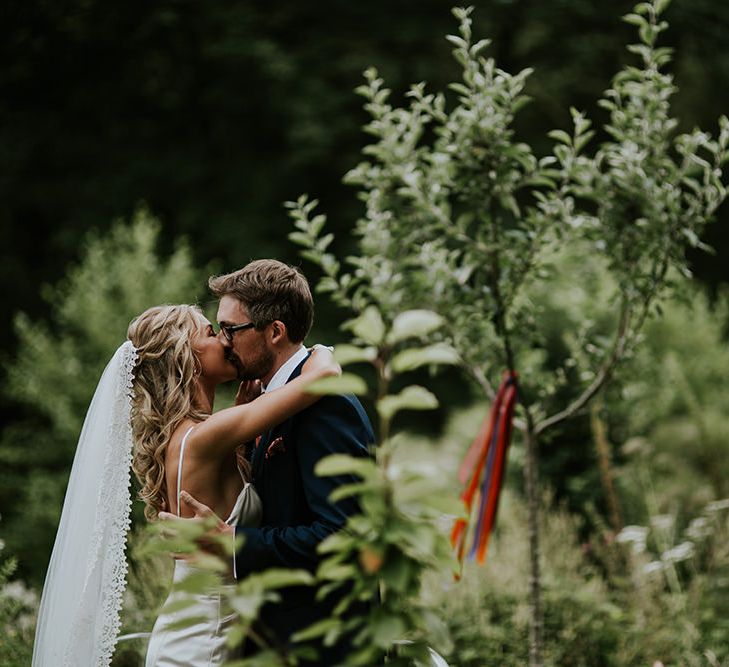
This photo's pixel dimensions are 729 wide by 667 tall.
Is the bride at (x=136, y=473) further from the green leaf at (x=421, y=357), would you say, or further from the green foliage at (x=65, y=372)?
the green foliage at (x=65, y=372)

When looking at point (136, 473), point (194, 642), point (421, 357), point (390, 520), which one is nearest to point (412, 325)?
point (421, 357)

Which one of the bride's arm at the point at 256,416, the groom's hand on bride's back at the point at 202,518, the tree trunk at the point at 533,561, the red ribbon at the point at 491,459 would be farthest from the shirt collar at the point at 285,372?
the tree trunk at the point at 533,561

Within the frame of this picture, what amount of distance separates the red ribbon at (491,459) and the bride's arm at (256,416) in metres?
1.31

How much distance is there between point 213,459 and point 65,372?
5016mm

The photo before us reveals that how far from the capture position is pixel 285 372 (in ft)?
9.08

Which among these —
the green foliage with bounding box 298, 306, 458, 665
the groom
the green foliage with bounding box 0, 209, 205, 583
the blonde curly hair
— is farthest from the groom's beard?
the green foliage with bounding box 0, 209, 205, 583

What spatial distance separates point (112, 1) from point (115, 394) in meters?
10.9

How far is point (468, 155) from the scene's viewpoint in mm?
3578

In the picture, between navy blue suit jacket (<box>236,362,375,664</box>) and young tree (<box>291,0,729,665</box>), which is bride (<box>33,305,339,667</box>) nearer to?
navy blue suit jacket (<box>236,362,375,664</box>)

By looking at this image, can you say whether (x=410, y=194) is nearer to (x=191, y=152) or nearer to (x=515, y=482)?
(x=515, y=482)

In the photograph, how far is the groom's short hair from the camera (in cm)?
272

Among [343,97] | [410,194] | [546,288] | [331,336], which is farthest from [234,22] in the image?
[410,194]

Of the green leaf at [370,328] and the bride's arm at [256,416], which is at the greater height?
the bride's arm at [256,416]

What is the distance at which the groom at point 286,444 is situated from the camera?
2.43 metres
